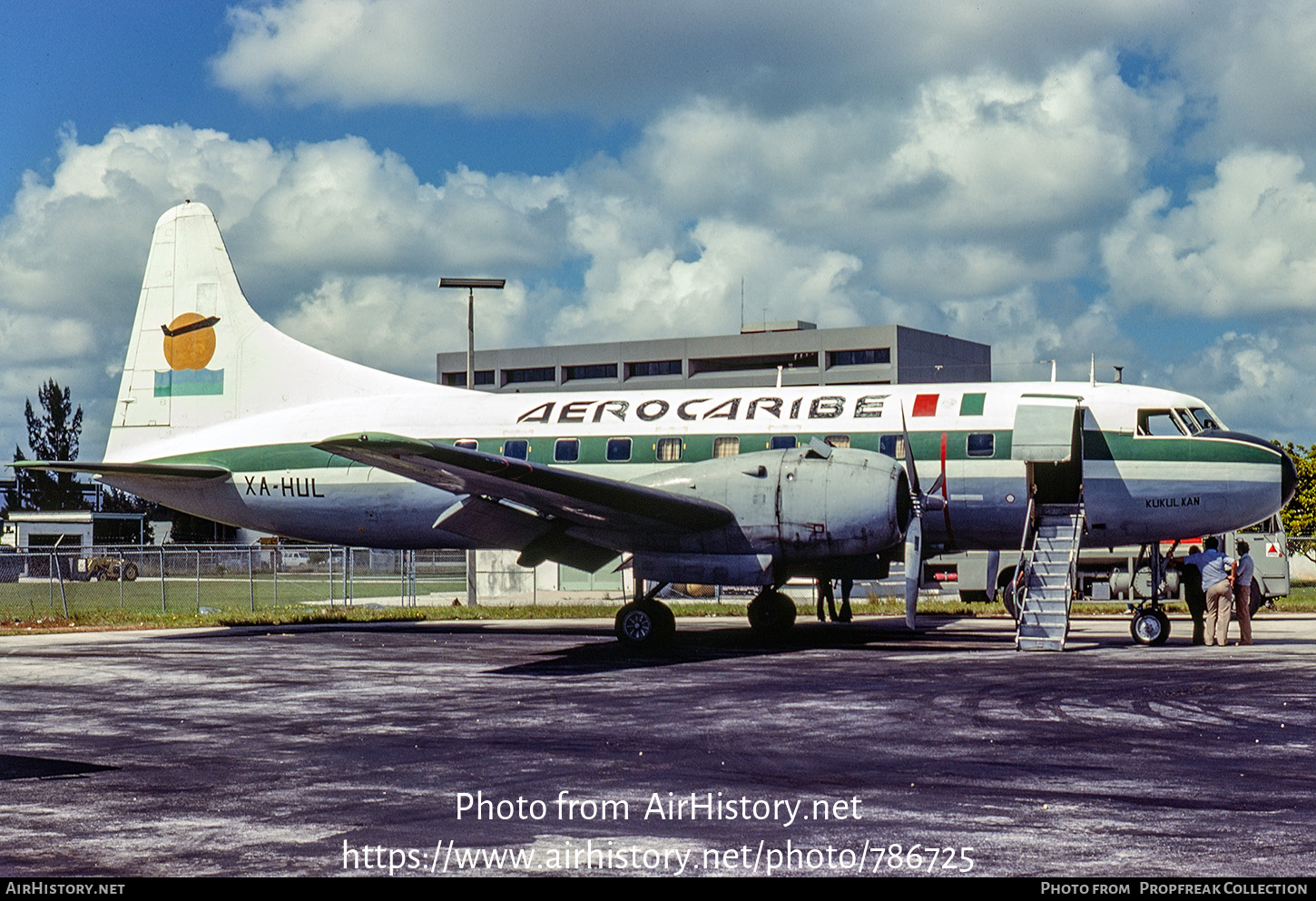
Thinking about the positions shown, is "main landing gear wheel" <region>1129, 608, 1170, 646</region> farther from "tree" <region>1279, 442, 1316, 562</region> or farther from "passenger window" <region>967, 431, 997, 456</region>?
"tree" <region>1279, 442, 1316, 562</region>

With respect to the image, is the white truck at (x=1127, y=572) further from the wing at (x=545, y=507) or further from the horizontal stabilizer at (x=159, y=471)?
the horizontal stabilizer at (x=159, y=471)

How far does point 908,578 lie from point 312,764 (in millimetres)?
11434

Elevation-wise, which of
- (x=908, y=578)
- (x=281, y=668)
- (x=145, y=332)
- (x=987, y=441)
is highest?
(x=145, y=332)

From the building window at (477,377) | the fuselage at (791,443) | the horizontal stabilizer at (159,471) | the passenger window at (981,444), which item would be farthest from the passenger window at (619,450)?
the building window at (477,377)

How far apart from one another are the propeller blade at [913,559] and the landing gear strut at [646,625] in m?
3.90

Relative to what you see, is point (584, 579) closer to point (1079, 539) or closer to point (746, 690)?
point (1079, 539)

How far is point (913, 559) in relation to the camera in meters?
19.4

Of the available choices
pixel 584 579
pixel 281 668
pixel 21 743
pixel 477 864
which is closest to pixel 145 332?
pixel 281 668

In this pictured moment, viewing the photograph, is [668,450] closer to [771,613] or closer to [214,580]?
[771,613]

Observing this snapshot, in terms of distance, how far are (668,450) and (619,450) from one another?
1.00 m

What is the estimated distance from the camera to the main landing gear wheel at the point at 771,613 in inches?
923

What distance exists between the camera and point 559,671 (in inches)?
673

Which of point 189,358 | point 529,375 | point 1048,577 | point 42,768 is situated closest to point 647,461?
point 1048,577

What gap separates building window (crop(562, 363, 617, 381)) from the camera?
105 metres
